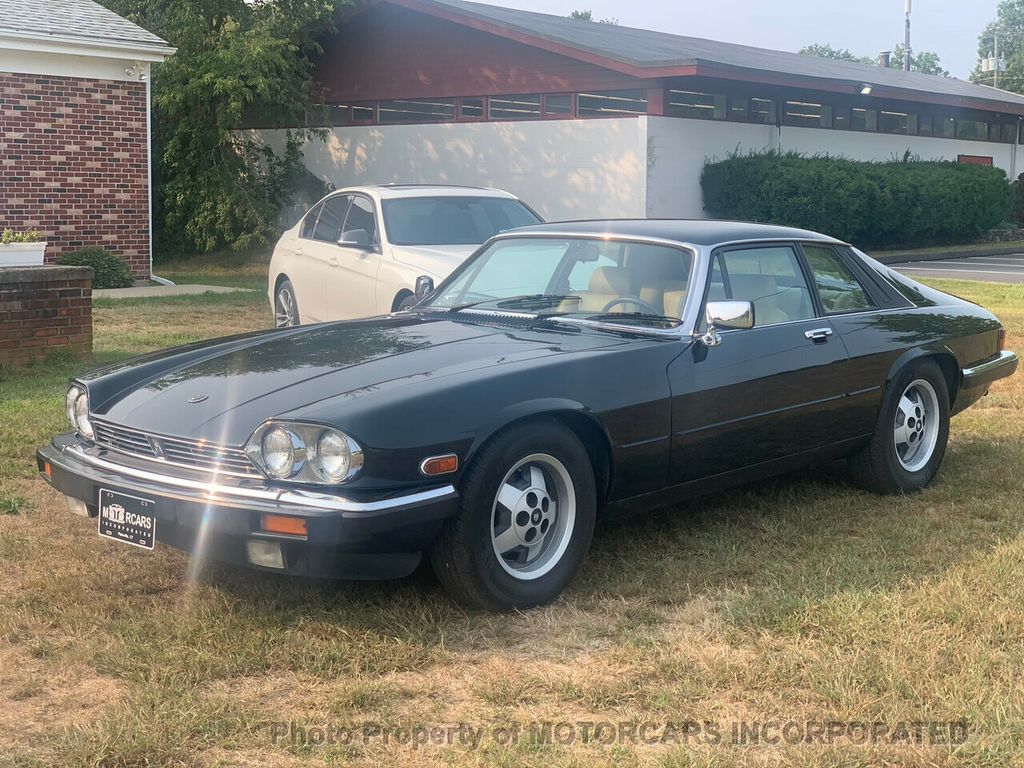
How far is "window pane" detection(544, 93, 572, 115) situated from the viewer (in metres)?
21.7

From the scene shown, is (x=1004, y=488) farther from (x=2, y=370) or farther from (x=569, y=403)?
(x=2, y=370)

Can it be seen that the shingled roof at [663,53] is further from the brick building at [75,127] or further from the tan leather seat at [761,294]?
the tan leather seat at [761,294]

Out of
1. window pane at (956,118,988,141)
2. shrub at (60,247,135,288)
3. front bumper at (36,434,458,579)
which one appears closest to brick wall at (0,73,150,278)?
shrub at (60,247,135,288)

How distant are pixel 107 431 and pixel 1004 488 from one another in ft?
14.0

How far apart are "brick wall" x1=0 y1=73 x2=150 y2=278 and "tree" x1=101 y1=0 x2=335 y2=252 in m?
3.61

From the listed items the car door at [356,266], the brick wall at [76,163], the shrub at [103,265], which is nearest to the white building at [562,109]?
the brick wall at [76,163]

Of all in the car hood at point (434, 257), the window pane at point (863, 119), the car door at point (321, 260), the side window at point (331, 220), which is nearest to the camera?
the car hood at point (434, 257)

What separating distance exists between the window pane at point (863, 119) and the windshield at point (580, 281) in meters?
22.9

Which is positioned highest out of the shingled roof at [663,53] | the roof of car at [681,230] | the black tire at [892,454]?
the shingled roof at [663,53]

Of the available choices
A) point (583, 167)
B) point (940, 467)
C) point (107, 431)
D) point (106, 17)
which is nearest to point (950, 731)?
point (107, 431)

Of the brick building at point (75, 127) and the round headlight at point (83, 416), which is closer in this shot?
the round headlight at point (83, 416)

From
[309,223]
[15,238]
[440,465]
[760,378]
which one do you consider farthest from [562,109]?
[440,465]

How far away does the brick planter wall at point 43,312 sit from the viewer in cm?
903

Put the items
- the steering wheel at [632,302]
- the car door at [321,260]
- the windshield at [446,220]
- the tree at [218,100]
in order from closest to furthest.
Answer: the steering wheel at [632,302] → the windshield at [446,220] → the car door at [321,260] → the tree at [218,100]
